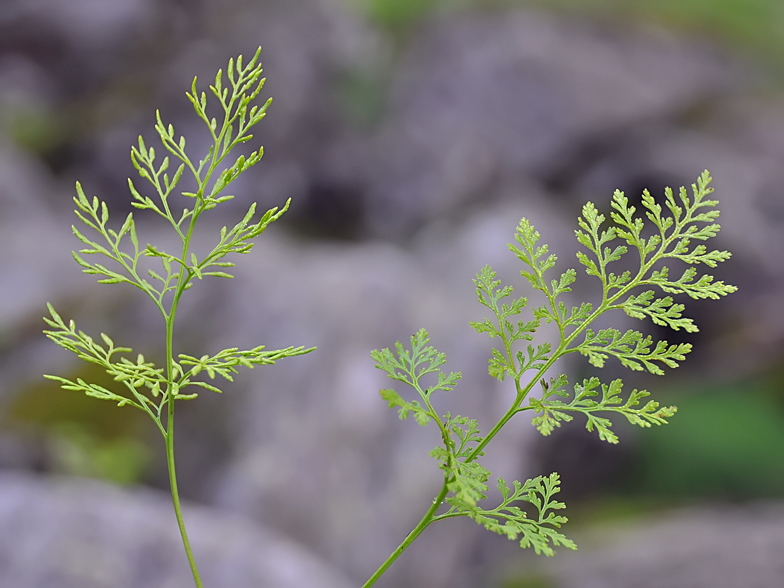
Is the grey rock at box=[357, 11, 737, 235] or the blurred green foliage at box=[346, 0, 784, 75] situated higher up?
the blurred green foliage at box=[346, 0, 784, 75]

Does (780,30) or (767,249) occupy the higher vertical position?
(780,30)

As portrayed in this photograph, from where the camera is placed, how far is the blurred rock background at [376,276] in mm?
4418

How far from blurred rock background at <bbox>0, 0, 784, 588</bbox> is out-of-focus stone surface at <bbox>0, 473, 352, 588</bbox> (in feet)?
0.04

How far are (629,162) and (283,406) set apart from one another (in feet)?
19.8

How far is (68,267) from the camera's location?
635 cm

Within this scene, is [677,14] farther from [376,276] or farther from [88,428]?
[88,428]

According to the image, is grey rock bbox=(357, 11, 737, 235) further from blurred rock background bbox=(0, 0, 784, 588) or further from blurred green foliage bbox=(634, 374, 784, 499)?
blurred green foliage bbox=(634, 374, 784, 499)

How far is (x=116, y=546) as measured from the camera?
254cm

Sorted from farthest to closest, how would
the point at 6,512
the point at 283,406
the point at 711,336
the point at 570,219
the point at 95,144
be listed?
the point at 95,144 → the point at 570,219 → the point at 711,336 → the point at 283,406 → the point at 6,512

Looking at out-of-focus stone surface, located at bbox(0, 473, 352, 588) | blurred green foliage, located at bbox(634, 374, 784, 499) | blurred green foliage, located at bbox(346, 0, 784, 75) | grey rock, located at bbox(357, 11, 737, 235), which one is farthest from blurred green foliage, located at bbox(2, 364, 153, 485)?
blurred green foliage, located at bbox(346, 0, 784, 75)

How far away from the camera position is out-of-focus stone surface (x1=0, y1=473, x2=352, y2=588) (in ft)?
7.79

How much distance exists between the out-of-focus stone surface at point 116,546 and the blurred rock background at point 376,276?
0.01 m

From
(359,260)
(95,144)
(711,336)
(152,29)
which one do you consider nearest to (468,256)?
(359,260)

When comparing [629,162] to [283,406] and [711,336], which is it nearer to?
[711,336]
